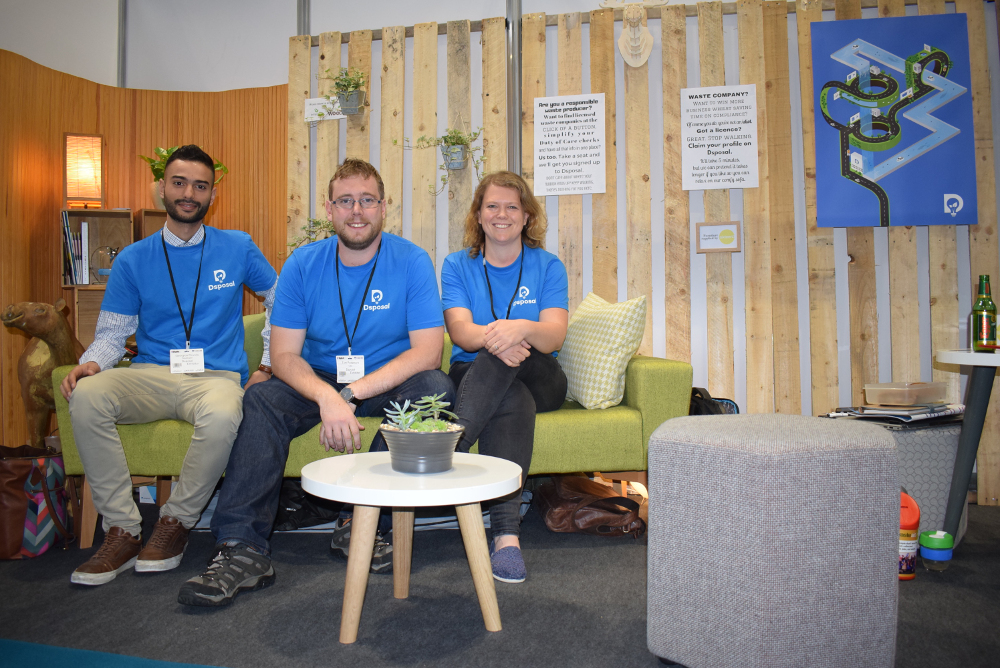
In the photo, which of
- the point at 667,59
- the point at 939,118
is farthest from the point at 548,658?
the point at 939,118

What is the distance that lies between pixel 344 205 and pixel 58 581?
1.50 metres

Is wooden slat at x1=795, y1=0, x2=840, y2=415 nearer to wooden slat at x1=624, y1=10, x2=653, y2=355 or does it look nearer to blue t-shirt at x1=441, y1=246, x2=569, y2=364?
wooden slat at x1=624, y1=10, x2=653, y2=355

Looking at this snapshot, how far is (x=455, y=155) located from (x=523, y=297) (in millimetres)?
1186

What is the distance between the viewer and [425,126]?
3502 millimetres

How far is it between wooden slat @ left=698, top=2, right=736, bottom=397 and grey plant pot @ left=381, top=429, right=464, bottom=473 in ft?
6.99

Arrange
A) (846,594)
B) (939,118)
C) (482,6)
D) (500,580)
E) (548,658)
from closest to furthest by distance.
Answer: (846,594) → (548,658) → (500,580) → (939,118) → (482,6)

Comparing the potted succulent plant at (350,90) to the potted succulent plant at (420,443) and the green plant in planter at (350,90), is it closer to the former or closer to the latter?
the green plant in planter at (350,90)

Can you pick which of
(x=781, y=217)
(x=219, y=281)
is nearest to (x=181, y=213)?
(x=219, y=281)

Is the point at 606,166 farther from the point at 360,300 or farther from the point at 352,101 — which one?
the point at 360,300

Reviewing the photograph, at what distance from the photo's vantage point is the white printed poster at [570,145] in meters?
3.35

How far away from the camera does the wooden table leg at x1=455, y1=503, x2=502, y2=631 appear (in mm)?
1558

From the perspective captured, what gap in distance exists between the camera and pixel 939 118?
3133mm

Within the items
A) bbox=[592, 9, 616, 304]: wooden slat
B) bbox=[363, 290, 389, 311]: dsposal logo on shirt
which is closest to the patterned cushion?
bbox=[592, 9, 616, 304]: wooden slat

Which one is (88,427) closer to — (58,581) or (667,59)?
(58,581)
